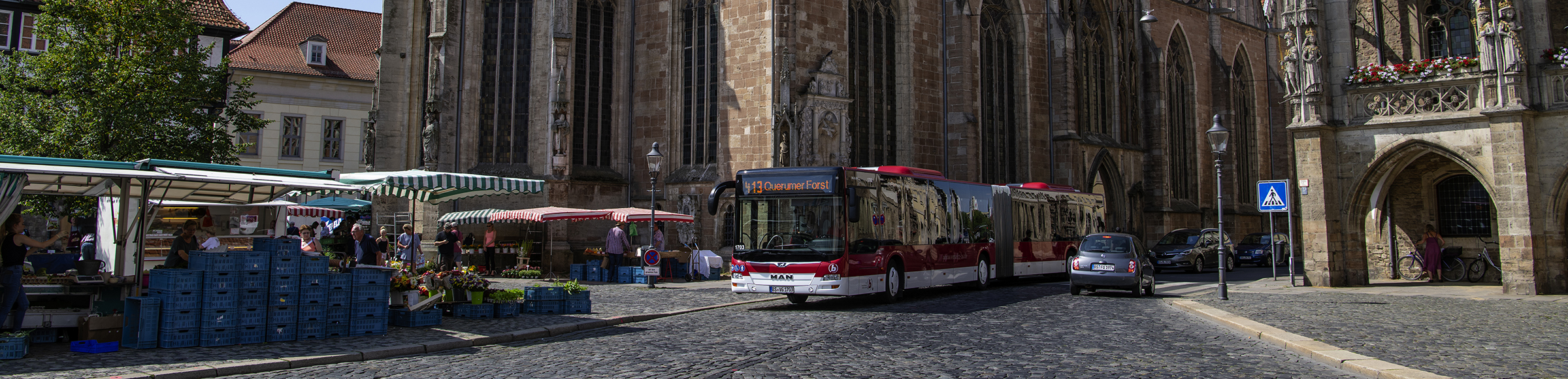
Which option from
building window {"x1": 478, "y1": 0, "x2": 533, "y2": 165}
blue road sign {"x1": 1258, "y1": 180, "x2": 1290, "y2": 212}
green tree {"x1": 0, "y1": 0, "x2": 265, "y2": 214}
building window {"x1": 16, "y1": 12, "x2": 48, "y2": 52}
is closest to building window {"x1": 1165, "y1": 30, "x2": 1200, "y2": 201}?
blue road sign {"x1": 1258, "y1": 180, "x2": 1290, "y2": 212}

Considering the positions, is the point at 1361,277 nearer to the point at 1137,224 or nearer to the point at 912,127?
the point at 912,127

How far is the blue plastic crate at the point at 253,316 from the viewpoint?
991cm

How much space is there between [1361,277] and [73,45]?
2596 centimetres

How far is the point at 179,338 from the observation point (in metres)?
9.55

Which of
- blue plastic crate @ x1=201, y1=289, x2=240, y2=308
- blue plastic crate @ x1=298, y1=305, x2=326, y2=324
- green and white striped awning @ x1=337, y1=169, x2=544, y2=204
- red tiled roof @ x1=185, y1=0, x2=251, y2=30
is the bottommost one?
blue plastic crate @ x1=298, y1=305, x2=326, y2=324

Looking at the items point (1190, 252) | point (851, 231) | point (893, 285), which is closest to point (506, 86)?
point (893, 285)

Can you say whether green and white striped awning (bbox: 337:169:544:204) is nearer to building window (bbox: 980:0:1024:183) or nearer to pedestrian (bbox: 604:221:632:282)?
pedestrian (bbox: 604:221:632:282)

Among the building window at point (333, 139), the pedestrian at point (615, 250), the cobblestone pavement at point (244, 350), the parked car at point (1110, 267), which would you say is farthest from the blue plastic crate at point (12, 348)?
the building window at point (333, 139)

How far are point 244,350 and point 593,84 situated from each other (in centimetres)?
1862

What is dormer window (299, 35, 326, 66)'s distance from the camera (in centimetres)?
3919

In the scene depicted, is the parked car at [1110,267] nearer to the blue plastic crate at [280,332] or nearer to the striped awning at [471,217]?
the blue plastic crate at [280,332]

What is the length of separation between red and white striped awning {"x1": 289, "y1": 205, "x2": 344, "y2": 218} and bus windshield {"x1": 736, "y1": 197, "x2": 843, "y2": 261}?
42.5 ft

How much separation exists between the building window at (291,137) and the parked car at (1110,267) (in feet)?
104

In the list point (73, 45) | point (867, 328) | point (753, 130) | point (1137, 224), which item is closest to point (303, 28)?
point (73, 45)
